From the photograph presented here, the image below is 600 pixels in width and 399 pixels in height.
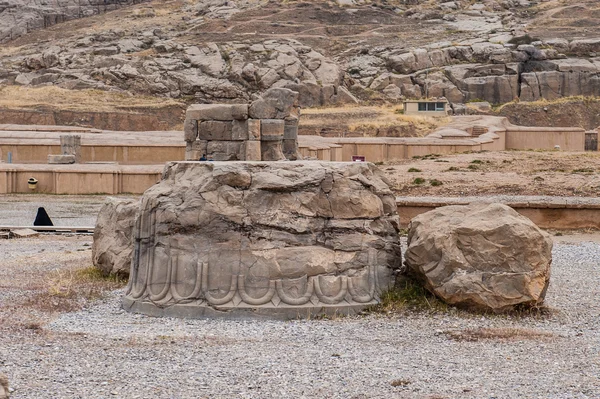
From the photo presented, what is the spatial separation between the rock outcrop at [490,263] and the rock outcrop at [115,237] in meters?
3.95

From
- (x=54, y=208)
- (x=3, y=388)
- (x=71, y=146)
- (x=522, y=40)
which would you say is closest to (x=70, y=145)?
(x=71, y=146)

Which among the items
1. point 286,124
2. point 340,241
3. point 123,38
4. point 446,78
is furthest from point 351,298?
point 123,38

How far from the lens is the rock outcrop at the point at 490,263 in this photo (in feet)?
28.3

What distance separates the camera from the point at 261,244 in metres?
9.01

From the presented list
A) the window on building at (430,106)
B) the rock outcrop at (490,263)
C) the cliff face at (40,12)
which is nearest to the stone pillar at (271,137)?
the rock outcrop at (490,263)

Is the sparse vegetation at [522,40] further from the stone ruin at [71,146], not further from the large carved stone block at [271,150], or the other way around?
the large carved stone block at [271,150]

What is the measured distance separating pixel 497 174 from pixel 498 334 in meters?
16.2

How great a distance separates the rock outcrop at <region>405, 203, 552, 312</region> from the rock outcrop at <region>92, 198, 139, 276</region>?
3.95m

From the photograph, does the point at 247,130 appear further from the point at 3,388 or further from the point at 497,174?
the point at 3,388

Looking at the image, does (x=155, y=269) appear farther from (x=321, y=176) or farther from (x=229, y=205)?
(x=321, y=176)

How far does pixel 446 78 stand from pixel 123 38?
73.0 ft

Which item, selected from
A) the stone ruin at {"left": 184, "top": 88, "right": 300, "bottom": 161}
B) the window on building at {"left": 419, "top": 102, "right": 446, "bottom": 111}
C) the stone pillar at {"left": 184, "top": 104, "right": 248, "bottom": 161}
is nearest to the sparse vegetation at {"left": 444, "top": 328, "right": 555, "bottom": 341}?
the stone ruin at {"left": 184, "top": 88, "right": 300, "bottom": 161}

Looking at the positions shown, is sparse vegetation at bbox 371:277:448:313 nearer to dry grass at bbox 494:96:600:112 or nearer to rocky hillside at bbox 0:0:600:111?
rocky hillside at bbox 0:0:600:111

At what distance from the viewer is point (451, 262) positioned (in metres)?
8.77
